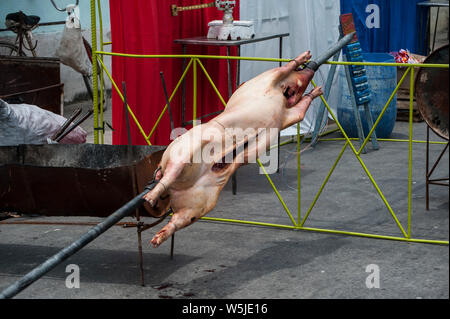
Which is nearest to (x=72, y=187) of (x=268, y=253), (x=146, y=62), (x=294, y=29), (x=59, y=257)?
(x=59, y=257)

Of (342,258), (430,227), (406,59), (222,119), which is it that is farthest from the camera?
(406,59)

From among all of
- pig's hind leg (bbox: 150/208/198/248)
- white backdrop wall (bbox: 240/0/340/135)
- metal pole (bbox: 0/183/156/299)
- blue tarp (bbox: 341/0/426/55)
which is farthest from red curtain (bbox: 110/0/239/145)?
blue tarp (bbox: 341/0/426/55)

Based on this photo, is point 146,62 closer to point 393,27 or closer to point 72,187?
point 72,187

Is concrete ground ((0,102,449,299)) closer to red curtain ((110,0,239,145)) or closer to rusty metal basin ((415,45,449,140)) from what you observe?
rusty metal basin ((415,45,449,140))

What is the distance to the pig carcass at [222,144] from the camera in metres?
5.08

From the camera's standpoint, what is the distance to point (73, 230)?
7.08 m

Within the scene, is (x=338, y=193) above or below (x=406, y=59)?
below

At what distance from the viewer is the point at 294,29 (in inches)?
402

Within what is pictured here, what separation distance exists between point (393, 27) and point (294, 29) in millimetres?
2886

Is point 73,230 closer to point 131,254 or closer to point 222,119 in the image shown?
point 131,254

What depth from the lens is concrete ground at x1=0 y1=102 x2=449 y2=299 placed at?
5.57 m

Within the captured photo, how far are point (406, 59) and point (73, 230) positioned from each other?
5.67 metres

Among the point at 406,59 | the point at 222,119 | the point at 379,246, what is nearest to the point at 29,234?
the point at 222,119

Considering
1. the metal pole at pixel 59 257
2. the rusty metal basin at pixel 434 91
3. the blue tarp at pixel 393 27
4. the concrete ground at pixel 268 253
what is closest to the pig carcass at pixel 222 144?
the metal pole at pixel 59 257
